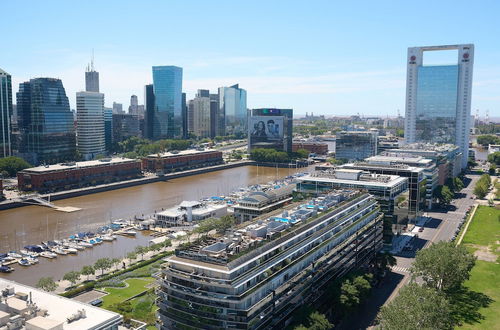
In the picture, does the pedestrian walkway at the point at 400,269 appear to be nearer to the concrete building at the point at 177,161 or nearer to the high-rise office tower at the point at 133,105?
the concrete building at the point at 177,161

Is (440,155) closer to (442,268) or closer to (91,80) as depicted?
(442,268)

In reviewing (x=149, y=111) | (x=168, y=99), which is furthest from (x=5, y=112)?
(x=149, y=111)

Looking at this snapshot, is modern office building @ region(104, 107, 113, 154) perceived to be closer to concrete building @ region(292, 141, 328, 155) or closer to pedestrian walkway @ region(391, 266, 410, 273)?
concrete building @ region(292, 141, 328, 155)

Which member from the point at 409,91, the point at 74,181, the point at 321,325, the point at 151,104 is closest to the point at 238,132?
the point at 151,104

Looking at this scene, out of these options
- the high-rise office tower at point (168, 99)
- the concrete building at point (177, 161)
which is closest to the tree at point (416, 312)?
the concrete building at point (177, 161)

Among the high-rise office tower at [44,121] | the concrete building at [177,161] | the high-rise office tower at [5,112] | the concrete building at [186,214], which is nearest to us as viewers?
the concrete building at [186,214]

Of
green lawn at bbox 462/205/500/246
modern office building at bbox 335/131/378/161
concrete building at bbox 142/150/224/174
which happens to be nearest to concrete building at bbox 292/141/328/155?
modern office building at bbox 335/131/378/161
